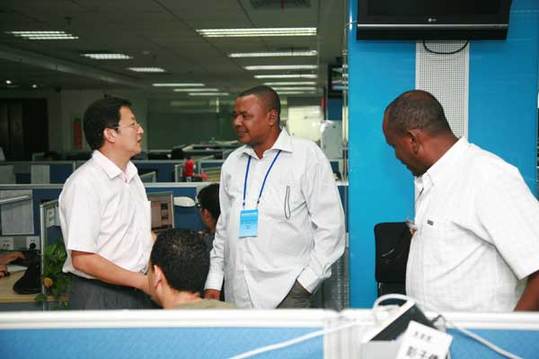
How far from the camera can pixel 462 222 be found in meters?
1.49

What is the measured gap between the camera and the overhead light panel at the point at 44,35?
7.39 meters

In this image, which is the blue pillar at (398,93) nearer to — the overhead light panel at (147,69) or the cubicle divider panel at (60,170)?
the cubicle divider panel at (60,170)

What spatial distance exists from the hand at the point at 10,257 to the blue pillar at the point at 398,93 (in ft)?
6.94

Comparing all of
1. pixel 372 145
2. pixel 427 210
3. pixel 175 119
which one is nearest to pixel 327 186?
pixel 372 145

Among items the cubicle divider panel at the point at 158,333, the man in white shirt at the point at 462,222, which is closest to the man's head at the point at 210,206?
the man in white shirt at the point at 462,222

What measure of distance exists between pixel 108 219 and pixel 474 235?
3.96 ft

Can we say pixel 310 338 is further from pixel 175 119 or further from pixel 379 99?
pixel 175 119

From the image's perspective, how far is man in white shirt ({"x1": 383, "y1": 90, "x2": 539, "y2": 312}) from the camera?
1405 mm

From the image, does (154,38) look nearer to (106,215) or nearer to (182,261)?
(106,215)

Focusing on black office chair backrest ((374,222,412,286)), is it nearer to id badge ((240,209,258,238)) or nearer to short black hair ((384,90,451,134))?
id badge ((240,209,258,238))

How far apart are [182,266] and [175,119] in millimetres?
18736

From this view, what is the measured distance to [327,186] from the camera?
7.66ft

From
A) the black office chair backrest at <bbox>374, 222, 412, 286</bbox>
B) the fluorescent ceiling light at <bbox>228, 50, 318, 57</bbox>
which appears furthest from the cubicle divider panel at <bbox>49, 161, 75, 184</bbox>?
the black office chair backrest at <bbox>374, 222, 412, 286</bbox>

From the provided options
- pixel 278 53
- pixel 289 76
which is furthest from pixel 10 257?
pixel 289 76
